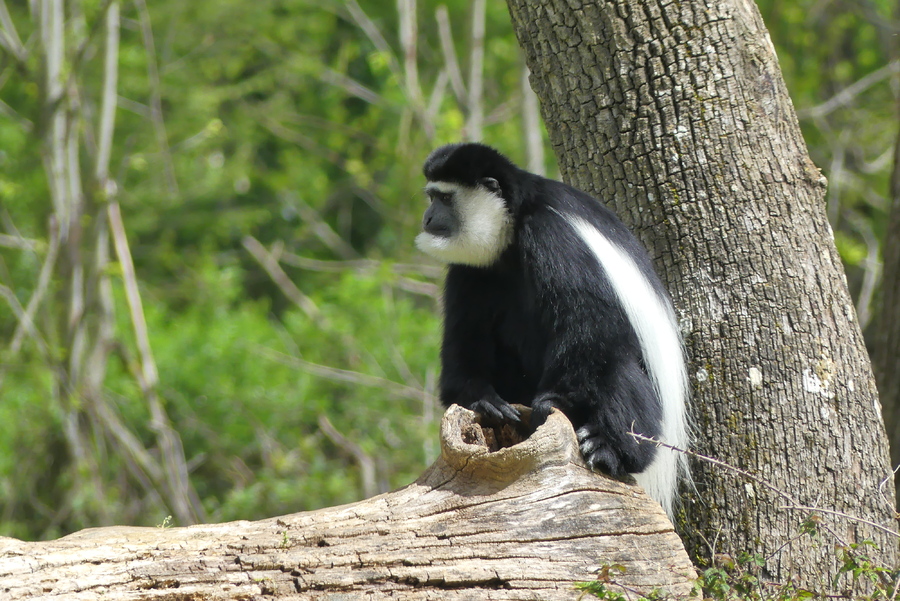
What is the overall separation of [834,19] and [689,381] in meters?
8.20

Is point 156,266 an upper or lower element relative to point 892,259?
lower

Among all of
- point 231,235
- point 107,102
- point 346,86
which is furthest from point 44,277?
point 231,235

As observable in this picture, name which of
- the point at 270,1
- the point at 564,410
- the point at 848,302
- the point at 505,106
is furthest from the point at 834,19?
the point at 564,410

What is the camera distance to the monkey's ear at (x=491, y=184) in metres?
2.96

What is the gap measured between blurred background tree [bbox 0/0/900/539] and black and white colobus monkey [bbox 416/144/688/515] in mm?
2390

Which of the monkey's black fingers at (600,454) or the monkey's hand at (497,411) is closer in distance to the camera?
the monkey's black fingers at (600,454)

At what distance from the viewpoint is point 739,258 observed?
261cm

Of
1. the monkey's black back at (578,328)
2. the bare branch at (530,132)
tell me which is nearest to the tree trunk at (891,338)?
the monkey's black back at (578,328)

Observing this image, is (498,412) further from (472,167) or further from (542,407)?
(472,167)

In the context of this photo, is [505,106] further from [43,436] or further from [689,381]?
[689,381]

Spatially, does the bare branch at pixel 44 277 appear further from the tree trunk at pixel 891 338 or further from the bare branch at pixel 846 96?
the bare branch at pixel 846 96

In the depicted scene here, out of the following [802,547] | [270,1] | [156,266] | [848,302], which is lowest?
[156,266]

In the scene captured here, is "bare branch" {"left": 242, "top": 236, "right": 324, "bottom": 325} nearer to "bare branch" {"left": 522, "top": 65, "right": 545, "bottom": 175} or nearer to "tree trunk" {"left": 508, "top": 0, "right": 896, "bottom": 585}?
"bare branch" {"left": 522, "top": 65, "right": 545, "bottom": 175}

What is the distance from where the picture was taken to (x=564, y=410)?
102 inches
